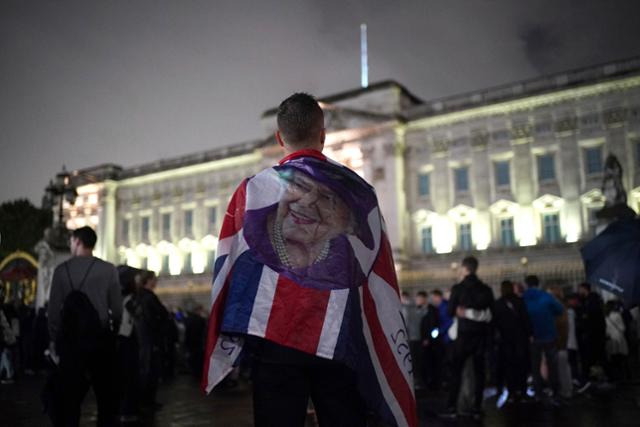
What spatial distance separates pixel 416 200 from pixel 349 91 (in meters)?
9.06

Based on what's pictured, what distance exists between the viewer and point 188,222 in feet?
162

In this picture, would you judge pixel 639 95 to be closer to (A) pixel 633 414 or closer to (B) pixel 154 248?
(A) pixel 633 414

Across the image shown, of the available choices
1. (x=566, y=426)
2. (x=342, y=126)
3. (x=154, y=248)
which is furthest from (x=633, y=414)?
(x=154, y=248)

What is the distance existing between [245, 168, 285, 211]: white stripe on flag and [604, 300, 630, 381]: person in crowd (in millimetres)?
11884

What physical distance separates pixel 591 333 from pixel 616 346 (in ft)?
2.99

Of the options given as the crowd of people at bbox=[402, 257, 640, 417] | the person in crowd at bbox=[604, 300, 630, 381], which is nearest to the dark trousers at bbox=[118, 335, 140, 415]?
the crowd of people at bbox=[402, 257, 640, 417]

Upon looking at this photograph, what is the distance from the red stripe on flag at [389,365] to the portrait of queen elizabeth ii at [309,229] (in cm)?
15

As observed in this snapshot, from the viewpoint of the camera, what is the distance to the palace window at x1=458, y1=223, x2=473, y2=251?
122ft

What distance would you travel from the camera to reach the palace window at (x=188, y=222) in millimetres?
48991

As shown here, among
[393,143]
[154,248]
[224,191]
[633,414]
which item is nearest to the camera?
[633,414]

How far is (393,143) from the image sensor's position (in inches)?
1544

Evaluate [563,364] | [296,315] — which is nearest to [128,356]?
[296,315]

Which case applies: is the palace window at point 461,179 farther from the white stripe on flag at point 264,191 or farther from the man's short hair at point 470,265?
the white stripe on flag at point 264,191

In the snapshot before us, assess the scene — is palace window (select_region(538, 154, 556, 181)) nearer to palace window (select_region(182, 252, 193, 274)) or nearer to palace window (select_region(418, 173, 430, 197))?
palace window (select_region(418, 173, 430, 197))
